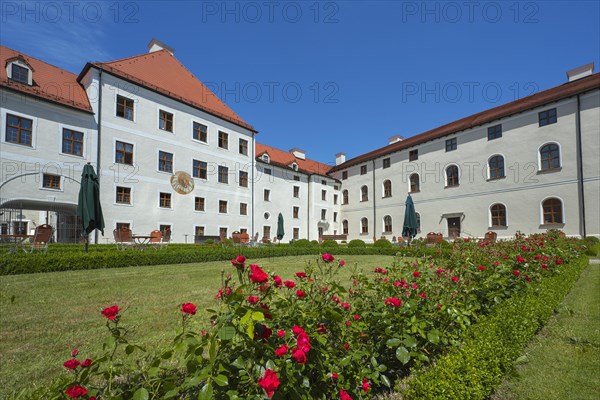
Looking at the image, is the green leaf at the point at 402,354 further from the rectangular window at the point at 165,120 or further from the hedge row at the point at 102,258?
the rectangular window at the point at 165,120

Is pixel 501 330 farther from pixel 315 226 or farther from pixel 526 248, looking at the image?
pixel 315 226

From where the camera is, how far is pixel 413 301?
2594 mm

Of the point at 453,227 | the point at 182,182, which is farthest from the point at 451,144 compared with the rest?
the point at 182,182

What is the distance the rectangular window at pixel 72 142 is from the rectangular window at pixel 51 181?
1.49 meters

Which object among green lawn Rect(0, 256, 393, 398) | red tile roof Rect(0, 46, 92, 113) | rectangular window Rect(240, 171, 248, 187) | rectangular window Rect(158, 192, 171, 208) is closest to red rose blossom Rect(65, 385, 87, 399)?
green lawn Rect(0, 256, 393, 398)

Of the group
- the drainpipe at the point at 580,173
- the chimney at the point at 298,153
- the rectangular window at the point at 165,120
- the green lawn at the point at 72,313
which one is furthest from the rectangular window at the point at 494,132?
the rectangular window at the point at 165,120

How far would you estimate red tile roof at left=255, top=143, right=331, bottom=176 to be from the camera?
97.8 ft

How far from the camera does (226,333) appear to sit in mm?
1378

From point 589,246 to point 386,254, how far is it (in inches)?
373

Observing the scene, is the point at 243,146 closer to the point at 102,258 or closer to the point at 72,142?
the point at 72,142

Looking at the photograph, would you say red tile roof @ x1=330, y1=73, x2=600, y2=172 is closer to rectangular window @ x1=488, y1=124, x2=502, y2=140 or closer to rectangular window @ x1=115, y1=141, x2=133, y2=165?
rectangular window @ x1=488, y1=124, x2=502, y2=140

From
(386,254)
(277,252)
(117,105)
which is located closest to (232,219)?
(277,252)

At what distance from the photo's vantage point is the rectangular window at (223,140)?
79.0 feet

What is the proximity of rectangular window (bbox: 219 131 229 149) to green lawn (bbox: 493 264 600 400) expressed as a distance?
2287 cm
